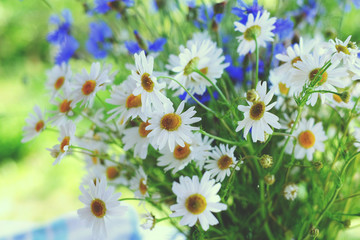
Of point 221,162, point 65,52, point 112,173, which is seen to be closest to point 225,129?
point 221,162

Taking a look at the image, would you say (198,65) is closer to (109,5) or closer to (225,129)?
(225,129)

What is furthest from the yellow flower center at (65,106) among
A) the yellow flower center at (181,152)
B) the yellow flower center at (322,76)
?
the yellow flower center at (322,76)

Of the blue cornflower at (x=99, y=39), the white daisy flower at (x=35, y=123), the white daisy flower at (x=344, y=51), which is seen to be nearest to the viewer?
the white daisy flower at (x=344, y=51)

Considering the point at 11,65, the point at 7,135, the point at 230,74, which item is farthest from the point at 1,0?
the point at 230,74

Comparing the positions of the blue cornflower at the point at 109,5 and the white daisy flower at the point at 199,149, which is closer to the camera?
the white daisy flower at the point at 199,149

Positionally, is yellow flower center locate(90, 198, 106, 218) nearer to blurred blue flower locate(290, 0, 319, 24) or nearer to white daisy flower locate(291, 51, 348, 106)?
white daisy flower locate(291, 51, 348, 106)

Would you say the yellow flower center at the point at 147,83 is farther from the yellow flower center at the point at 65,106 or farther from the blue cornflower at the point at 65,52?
the blue cornflower at the point at 65,52

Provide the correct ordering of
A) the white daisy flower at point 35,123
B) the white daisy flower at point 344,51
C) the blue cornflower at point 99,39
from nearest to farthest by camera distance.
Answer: the white daisy flower at point 344,51 < the white daisy flower at point 35,123 < the blue cornflower at point 99,39
